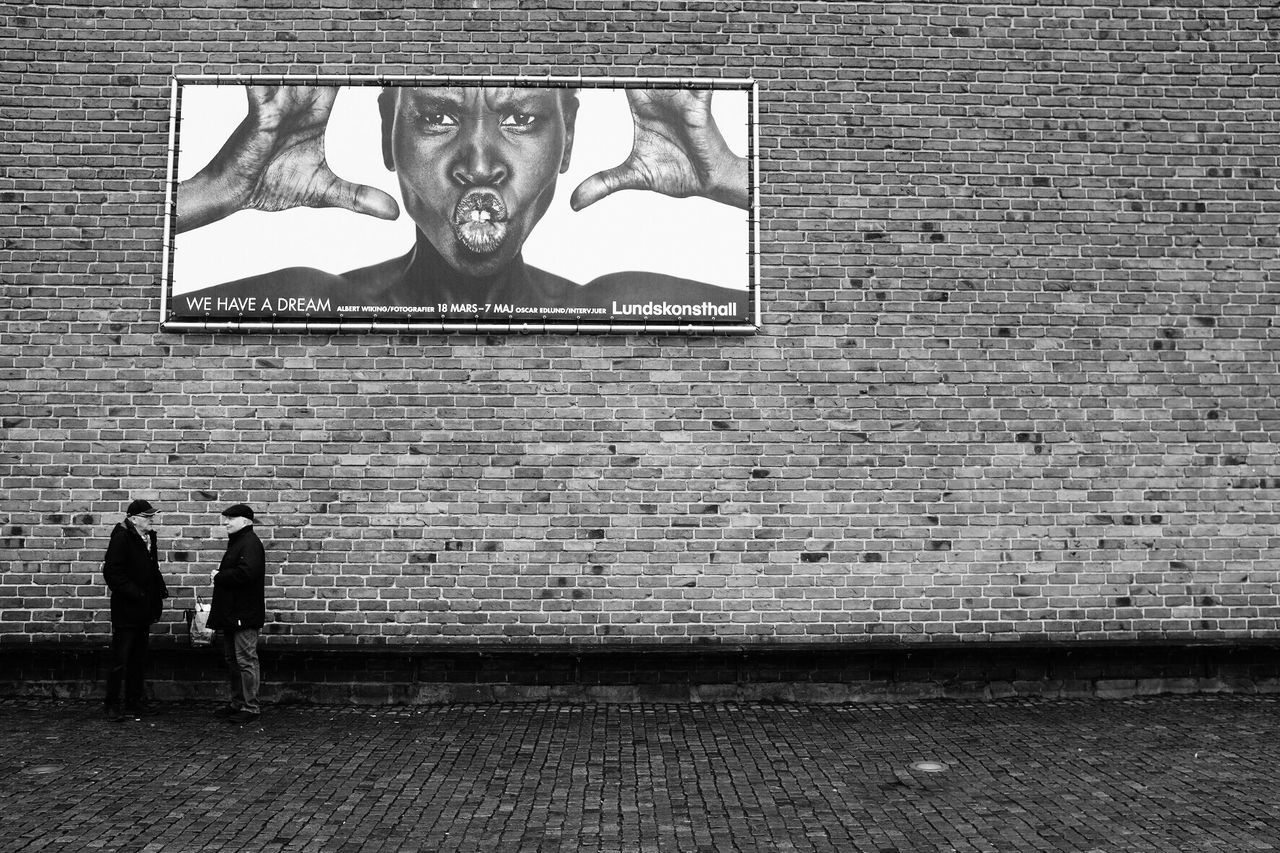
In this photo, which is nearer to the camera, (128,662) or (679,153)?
(128,662)

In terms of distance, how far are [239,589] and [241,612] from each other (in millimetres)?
170

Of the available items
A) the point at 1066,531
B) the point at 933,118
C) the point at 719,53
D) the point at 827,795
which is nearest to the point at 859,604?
the point at 1066,531

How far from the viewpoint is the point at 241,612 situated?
23.5 ft

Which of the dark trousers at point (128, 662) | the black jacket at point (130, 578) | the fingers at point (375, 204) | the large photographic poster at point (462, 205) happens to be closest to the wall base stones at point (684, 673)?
the dark trousers at point (128, 662)

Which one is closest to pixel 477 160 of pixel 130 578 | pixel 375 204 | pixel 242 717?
pixel 375 204

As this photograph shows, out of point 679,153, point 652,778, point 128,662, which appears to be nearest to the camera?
point 652,778

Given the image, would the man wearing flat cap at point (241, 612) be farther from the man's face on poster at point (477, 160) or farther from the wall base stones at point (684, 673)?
the man's face on poster at point (477, 160)

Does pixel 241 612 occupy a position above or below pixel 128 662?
above

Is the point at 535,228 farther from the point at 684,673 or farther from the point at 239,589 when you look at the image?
the point at 684,673

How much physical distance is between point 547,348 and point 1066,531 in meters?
4.61

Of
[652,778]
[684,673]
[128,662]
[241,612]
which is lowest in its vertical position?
[652,778]

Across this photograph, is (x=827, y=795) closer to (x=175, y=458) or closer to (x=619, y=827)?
(x=619, y=827)

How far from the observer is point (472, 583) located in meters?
7.91

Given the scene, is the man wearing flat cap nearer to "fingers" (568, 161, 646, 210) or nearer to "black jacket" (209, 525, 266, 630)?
"black jacket" (209, 525, 266, 630)
